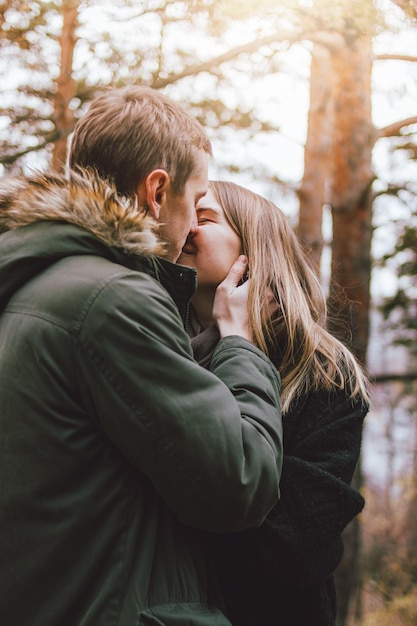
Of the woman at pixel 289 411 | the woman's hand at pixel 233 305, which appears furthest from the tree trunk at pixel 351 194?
the woman's hand at pixel 233 305

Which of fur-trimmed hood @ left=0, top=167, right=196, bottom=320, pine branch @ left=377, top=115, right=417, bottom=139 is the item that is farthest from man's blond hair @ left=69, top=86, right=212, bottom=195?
pine branch @ left=377, top=115, right=417, bottom=139

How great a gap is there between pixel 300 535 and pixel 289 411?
1.40 feet

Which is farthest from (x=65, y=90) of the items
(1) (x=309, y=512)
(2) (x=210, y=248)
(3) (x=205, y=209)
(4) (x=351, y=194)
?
(1) (x=309, y=512)

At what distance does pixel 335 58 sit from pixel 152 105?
4.87m

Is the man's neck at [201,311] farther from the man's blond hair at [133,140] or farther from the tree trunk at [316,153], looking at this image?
the tree trunk at [316,153]

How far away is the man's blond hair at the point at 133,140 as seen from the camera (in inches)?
76.8

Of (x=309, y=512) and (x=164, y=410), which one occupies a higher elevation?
(x=164, y=410)

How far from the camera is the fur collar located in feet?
5.59

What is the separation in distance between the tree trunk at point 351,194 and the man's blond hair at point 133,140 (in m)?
4.38

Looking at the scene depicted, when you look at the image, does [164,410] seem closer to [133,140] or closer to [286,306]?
[133,140]

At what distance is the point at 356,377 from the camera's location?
2502 mm

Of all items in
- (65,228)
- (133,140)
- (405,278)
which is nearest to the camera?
(65,228)

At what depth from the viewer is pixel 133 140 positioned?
1.95 meters

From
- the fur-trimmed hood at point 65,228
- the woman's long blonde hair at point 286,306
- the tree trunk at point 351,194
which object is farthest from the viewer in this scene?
the tree trunk at point 351,194
